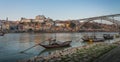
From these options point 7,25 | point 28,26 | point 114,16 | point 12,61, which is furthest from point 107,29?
point 12,61

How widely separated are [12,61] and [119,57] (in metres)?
9.58

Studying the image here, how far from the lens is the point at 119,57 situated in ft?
35.2

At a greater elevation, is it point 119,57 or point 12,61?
point 119,57

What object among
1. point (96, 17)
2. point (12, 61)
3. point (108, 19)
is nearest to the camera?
point (12, 61)

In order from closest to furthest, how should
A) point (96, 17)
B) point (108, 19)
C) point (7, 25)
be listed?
point (108, 19), point (96, 17), point (7, 25)

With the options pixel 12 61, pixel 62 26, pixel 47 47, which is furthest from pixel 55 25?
pixel 12 61

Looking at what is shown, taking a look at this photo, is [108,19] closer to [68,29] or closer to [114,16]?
[114,16]

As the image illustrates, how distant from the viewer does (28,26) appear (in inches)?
5522

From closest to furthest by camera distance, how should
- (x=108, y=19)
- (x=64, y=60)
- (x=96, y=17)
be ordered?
(x=64, y=60), (x=108, y=19), (x=96, y=17)

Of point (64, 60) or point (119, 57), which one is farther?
point (64, 60)

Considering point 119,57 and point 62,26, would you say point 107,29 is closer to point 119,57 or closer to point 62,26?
point 62,26

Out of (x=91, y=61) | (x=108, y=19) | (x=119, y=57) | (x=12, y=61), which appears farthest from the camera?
(x=108, y=19)

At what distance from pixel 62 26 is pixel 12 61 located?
125 metres

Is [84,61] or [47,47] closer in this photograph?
[84,61]
